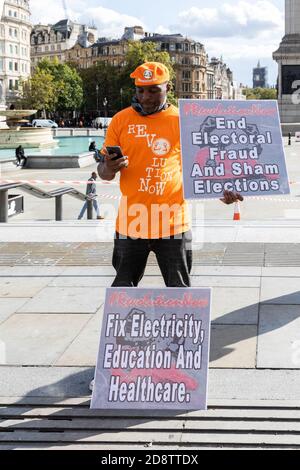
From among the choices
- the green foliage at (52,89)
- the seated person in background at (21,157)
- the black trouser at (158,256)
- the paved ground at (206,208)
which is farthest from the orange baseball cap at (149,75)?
the green foliage at (52,89)

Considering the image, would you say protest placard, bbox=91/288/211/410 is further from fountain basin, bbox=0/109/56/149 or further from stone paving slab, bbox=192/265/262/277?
fountain basin, bbox=0/109/56/149

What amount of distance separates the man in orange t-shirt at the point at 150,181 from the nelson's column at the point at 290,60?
186 ft

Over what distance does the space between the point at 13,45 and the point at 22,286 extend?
12669cm


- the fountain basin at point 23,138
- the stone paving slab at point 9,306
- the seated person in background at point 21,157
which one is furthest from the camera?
the fountain basin at point 23,138

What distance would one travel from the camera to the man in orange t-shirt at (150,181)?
4.78m

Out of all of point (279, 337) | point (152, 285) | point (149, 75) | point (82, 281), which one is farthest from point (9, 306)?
point (149, 75)

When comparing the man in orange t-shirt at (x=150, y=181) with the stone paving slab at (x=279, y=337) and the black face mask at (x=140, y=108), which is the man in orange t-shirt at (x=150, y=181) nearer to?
the black face mask at (x=140, y=108)

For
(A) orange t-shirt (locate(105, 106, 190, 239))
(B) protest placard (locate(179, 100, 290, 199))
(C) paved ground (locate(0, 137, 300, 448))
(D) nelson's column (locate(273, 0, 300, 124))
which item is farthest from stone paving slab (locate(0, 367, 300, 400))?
(D) nelson's column (locate(273, 0, 300, 124))

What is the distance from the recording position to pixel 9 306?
23.2ft

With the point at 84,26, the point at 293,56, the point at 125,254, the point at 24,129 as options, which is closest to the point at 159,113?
the point at 125,254

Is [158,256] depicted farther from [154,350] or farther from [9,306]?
[9,306]

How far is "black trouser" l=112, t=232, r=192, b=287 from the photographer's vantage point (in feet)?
16.2

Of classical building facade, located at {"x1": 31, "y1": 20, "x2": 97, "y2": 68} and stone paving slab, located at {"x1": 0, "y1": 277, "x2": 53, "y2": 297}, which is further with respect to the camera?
classical building facade, located at {"x1": 31, "y1": 20, "x2": 97, "y2": 68}

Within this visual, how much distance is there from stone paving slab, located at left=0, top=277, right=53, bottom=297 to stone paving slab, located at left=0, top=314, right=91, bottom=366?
86cm
